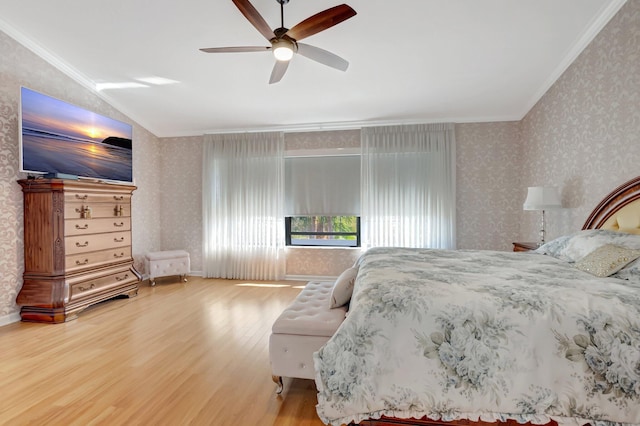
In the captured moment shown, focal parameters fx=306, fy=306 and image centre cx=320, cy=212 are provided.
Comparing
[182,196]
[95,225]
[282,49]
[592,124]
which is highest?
[282,49]

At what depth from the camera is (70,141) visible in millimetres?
3455

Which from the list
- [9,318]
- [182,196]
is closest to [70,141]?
[9,318]

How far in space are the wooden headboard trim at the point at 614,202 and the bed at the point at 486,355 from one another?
1151 mm

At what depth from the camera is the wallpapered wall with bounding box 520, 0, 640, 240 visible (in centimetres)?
244

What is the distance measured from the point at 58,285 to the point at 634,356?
4.48 metres

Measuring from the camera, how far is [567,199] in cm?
340

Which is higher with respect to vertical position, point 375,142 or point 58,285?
point 375,142

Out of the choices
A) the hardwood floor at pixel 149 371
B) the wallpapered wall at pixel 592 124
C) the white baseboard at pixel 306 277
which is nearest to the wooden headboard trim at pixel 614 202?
the wallpapered wall at pixel 592 124

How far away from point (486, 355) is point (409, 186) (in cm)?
355

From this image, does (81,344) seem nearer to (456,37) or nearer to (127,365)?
(127,365)

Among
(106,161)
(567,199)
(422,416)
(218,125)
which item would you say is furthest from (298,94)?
(422,416)

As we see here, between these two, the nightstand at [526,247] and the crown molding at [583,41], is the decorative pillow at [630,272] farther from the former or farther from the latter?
the crown molding at [583,41]

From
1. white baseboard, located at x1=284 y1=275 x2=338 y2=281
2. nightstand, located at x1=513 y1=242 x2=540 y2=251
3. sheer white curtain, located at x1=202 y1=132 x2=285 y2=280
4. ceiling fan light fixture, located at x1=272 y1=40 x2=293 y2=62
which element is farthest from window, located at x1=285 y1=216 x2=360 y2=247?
ceiling fan light fixture, located at x1=272 y1=40 x2=293 y2=62

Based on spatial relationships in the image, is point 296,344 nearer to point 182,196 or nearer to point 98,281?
point 98,281
